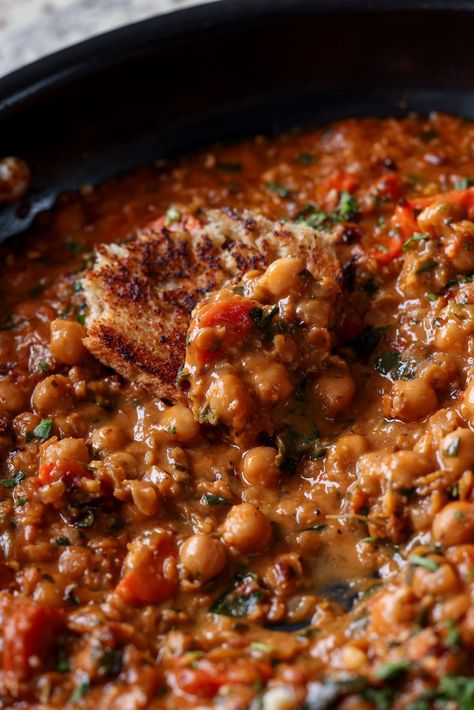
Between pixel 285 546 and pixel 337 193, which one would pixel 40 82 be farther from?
pixel 285 546

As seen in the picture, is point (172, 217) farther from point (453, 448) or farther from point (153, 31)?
point (453, 448)

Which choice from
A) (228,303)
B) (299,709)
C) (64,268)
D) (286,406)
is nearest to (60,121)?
(64,268)

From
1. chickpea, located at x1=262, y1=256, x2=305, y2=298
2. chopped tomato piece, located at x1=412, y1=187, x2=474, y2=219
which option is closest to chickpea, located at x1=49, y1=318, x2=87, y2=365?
chickpea, located at x1=262, y1=256, x2=305, y2=298

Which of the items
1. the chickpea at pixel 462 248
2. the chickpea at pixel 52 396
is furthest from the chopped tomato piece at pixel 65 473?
the chickpea at pixel 462 248

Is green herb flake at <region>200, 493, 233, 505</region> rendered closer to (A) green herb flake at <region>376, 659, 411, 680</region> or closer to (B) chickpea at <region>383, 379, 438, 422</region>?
(B) chickpea at <region>383, 379, 438, 422</region>

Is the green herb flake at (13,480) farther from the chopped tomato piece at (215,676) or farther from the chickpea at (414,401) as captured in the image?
the chickpea at (414,401)

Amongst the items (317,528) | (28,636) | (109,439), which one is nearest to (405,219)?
(317,528)
